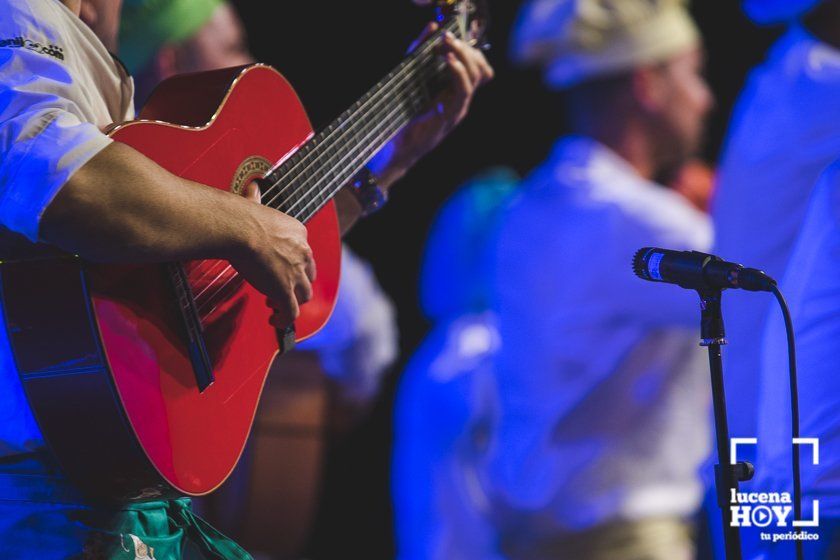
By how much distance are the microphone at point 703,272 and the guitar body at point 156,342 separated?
30.3 inches

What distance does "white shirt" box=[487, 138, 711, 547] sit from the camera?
3.99 m

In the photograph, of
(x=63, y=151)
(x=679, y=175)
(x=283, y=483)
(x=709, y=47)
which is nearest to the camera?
(x=63, y=151)

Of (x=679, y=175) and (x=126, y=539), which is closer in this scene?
(x=126, y=539)

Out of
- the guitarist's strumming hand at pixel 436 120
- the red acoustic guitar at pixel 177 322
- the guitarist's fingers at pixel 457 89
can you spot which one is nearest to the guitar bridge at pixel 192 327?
the red acoustic guitar at pixel 177 322

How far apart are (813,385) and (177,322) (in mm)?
1325

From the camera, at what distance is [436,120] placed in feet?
8.86

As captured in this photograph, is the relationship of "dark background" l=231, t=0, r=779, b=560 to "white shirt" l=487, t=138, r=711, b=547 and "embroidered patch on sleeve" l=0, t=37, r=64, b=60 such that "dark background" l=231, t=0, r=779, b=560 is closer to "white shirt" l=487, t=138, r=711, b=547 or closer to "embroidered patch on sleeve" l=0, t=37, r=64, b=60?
"white shirt" l=487, t=138, r=711, b=547

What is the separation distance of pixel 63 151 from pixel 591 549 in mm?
2913

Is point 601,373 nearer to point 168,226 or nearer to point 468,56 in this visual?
point 468,56

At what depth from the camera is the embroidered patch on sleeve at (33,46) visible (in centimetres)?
169

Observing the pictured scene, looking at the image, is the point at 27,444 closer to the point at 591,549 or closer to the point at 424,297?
the point at 591,549

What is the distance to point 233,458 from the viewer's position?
193 cm

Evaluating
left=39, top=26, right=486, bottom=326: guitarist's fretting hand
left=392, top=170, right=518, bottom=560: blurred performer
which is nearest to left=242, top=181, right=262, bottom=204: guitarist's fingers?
left=39, top=26, right=486, bottom=326: guitarist's fretting hand

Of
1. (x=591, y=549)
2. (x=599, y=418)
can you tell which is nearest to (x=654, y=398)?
(x=599, y=418)
